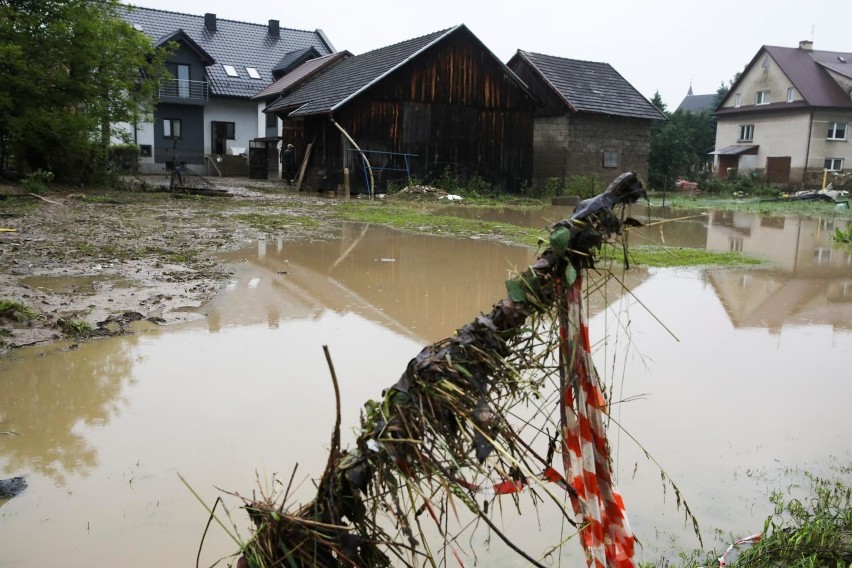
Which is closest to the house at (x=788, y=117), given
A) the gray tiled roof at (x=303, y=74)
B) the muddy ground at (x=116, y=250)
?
the gray tiled roof at (x=303, y=74)

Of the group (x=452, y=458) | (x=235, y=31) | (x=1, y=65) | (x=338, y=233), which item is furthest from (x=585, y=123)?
(x=452, y=458)

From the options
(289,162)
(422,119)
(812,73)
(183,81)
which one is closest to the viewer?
(422,119)

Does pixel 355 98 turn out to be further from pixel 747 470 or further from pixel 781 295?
pixel 747 470

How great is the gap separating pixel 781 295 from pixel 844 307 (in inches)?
29.2

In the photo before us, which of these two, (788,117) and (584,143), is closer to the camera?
(584,143)

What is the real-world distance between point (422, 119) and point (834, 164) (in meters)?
25.2

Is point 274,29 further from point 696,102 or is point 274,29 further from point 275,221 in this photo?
point 696,102

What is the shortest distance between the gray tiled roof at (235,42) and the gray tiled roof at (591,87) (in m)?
17.7

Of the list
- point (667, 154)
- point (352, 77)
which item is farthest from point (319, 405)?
point (667, 154)

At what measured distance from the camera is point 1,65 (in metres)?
18.9

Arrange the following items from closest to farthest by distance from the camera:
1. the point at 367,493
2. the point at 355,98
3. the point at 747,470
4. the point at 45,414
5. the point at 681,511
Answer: the point at 367,493 < the point at 681,511 < the point at 747,470 < the point at 45,414 < the point at 355,98

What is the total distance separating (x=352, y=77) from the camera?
2667cm

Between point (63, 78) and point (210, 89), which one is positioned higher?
point (210, 89)

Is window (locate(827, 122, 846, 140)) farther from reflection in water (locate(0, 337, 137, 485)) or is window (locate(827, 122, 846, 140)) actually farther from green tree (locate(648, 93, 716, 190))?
reflection in water (locate(0, 337, 137, 485))
